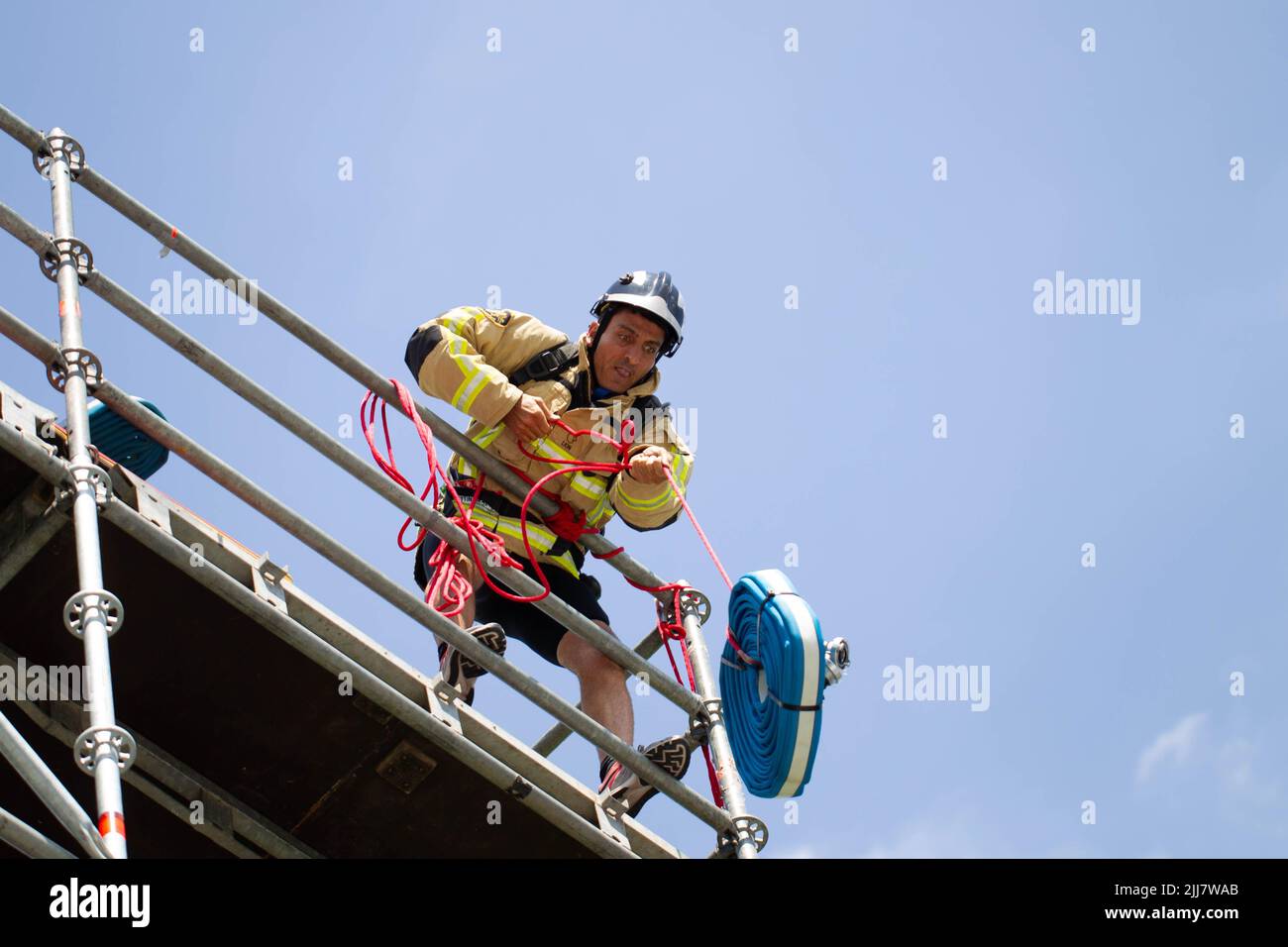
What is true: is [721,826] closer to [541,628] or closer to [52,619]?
[541,628]

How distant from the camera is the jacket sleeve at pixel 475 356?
7.08 meters

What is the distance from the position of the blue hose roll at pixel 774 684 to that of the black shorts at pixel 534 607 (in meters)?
0.75

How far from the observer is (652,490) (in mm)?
7258

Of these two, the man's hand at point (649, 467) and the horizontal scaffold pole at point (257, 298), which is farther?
the man's hand at point (649, 467)

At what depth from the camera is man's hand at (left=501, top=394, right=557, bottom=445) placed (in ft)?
23.3

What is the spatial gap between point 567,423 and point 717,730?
148cm

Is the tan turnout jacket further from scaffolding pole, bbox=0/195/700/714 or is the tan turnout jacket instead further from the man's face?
scaffolding pole, bbox=0/195/700/714

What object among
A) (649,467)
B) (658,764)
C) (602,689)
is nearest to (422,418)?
(649,467)

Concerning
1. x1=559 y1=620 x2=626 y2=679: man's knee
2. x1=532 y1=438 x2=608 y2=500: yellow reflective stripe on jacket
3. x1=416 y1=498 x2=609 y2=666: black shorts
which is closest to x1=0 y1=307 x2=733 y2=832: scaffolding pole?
x1=559 y1=620 x2=626 y2=679: man's knee

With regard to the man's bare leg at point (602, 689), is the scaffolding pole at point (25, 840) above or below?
below

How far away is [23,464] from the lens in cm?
546

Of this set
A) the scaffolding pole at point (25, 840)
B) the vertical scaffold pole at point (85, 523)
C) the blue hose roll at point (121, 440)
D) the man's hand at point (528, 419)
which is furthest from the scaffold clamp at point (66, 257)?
the scaffolding pole at point (25, 840)

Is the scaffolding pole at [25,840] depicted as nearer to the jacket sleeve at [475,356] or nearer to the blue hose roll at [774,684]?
the blue hose roll at [774,684]

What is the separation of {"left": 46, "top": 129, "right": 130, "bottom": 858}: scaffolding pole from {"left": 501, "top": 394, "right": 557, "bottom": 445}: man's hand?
177 centimetres
